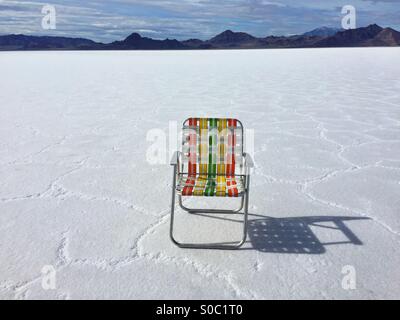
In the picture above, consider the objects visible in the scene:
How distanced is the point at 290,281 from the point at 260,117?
4.45 metres

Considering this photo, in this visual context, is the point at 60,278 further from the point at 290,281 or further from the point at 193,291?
the point at 290,281

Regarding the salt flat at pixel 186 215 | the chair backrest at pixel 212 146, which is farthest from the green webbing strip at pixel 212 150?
the salt flat at pixel 186 215

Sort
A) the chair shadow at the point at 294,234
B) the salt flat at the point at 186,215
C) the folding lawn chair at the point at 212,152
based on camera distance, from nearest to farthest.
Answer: the salt flat at the point at 186,215 → the chair shadow at the point at 294,234 → the folding lawn chair at the point at 212,152

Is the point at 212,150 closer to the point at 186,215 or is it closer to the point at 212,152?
the point at 212,152

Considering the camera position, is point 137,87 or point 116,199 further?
point 137,87

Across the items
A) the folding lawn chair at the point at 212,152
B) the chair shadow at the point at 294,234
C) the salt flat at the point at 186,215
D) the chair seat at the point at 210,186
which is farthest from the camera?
the folding lawn chair at the point at 212,152

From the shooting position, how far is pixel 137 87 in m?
10.3

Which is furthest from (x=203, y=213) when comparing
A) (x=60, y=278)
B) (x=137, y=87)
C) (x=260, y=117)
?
(x=137, y=87)

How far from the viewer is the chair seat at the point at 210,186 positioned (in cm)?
232

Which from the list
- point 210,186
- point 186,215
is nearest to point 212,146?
point 210,186

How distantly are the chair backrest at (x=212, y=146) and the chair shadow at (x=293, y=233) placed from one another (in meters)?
0.38

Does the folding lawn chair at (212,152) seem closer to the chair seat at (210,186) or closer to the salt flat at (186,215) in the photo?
the chair seat at (210,186)
